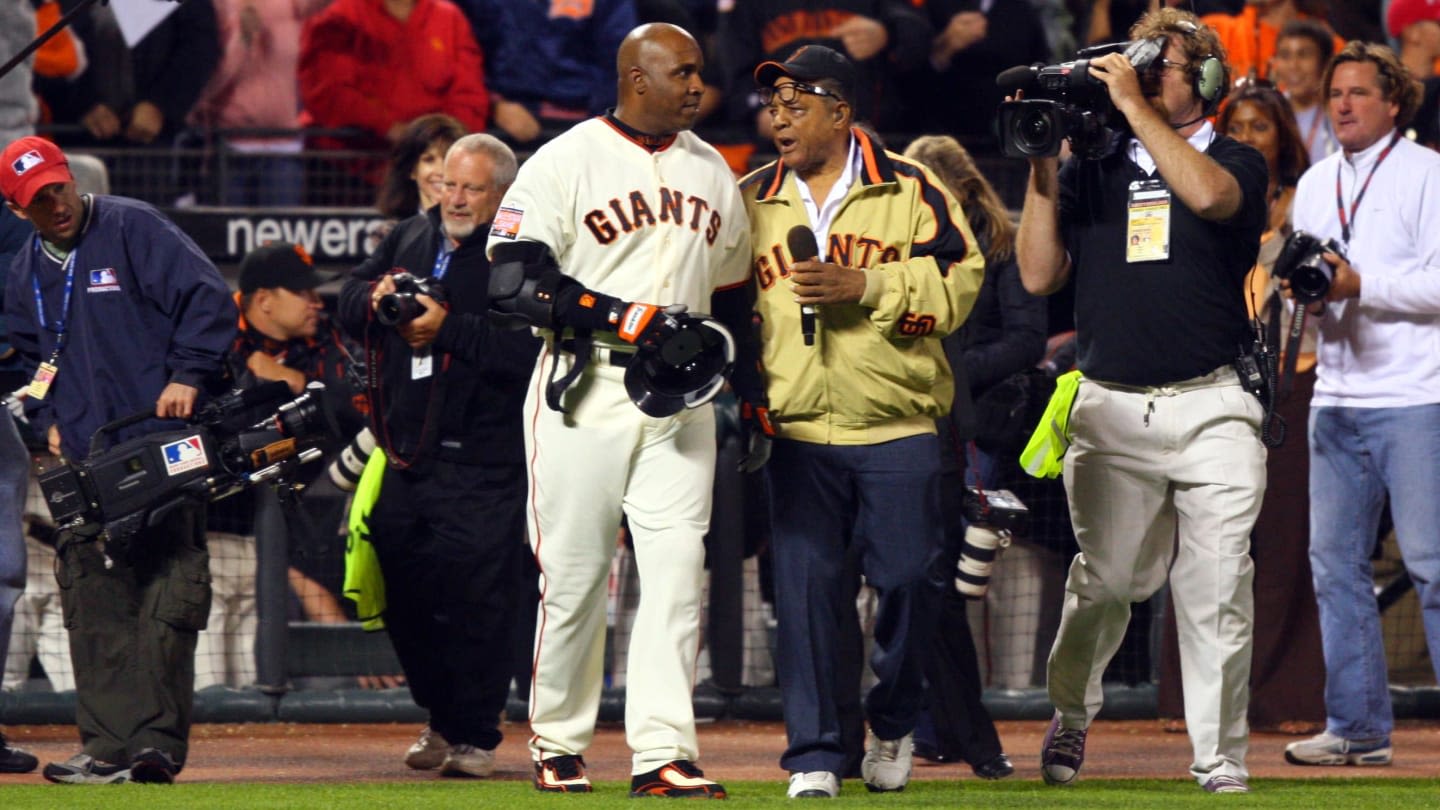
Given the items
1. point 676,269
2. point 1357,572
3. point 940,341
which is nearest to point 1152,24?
point 940,341

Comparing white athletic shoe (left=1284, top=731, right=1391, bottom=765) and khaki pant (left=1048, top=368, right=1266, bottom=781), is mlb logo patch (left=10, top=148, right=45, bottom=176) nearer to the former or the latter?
khaki pant (left=1048, top=368, right=1266, bottom=781)

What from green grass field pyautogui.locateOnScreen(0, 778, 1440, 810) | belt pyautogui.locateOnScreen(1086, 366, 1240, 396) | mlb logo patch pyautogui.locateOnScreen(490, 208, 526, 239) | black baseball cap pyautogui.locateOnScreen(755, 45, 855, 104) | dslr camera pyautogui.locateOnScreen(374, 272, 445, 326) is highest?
black baseball cap pyautogui.locateOnScreen(755, 45, 855, 104)

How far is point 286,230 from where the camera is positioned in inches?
419

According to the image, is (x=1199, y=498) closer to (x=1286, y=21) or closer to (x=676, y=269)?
(x=676, y=269)

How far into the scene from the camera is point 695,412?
6.27 meters

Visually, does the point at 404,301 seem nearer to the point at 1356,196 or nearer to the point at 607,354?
the point at 607,354

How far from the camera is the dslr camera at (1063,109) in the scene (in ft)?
20.8

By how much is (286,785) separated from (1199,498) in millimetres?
2969

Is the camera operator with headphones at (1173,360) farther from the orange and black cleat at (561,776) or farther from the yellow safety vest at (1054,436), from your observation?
the orange and black cleat at (561,776)

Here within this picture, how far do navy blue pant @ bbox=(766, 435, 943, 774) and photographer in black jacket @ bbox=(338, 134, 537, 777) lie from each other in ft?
4.59

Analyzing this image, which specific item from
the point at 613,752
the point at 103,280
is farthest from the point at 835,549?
the point at 103,280

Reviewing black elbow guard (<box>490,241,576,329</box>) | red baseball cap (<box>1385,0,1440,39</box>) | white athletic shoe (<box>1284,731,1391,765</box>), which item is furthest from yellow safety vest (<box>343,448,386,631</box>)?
red baseball cap (<box>1385,0,1440,39</box>)

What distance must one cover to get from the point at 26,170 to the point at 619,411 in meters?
2.25

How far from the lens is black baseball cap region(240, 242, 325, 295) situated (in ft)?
30.2
